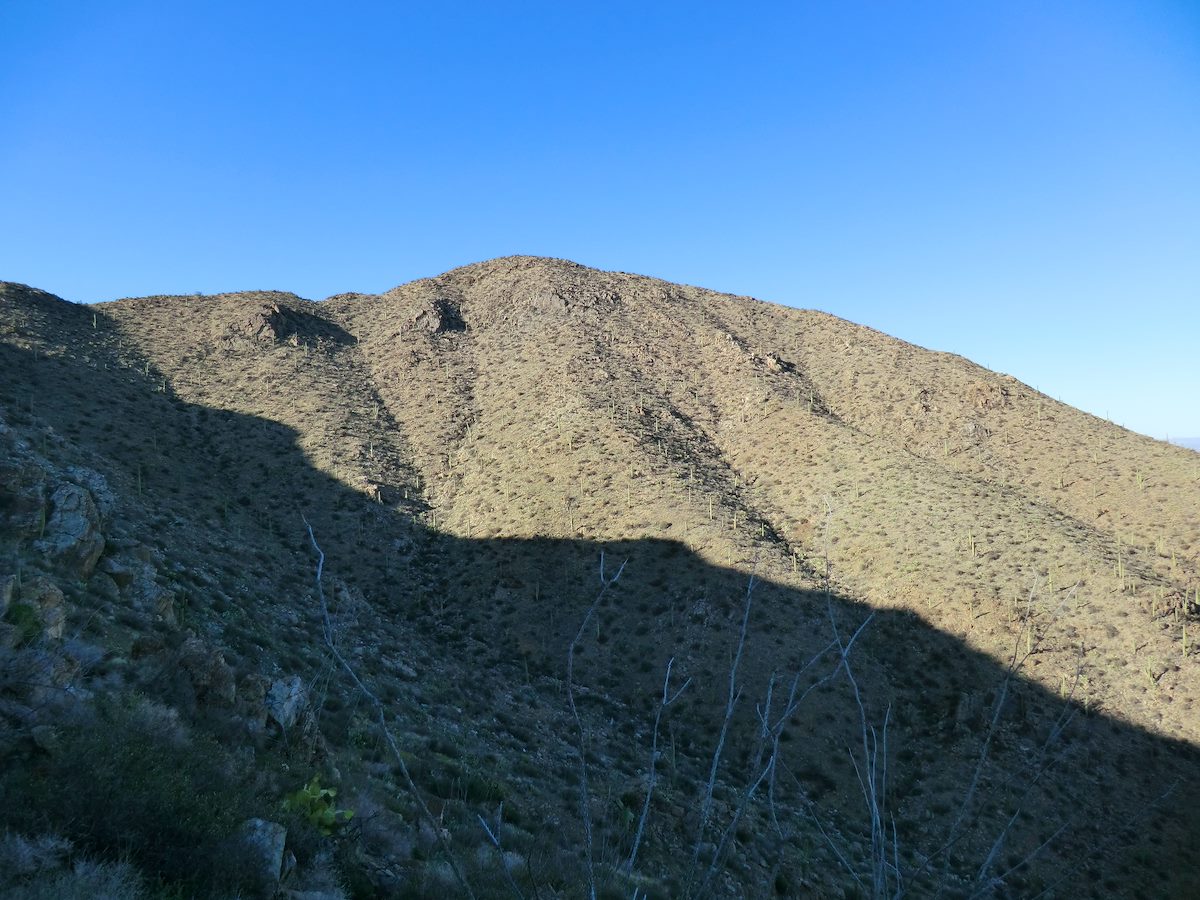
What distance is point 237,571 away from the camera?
1972 cm

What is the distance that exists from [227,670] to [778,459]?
97.5 feet

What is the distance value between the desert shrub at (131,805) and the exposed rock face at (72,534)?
6.29 m

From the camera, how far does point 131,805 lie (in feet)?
18.5

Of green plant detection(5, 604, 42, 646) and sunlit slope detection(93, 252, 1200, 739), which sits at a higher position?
sunlit slope detection(93, 252, 1200, 739)

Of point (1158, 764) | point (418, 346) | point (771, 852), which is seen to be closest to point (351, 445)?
point (418, 346)

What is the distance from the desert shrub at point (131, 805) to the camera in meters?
5.30

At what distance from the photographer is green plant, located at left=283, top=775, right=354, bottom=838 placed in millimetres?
7301

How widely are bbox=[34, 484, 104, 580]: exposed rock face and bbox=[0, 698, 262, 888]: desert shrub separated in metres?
6.29

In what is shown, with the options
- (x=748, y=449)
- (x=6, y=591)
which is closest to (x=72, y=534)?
(x=6, y=591)

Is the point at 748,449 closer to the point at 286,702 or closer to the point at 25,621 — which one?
the point at 286,702

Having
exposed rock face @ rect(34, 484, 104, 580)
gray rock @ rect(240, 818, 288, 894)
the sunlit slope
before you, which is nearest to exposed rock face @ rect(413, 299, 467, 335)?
the sunlit slope

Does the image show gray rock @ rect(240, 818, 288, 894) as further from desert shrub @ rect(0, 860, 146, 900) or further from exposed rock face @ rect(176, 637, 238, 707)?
exposed rock face @ rect(176, 637, 238, 707)

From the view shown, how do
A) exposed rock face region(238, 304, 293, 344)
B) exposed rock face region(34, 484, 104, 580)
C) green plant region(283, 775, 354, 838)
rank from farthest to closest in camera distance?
exposed rock face region(238, 304, 293, 344) < exposed rock face region(34, 484, 104, 580) < green plant region(283, 775, 354, 838)

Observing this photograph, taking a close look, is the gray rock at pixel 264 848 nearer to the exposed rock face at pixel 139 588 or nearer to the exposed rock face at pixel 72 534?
the exposed rock face at pixel 139 588
